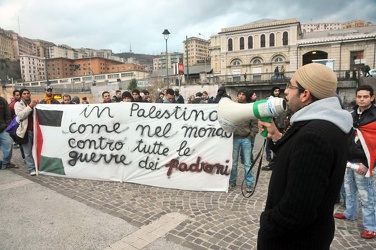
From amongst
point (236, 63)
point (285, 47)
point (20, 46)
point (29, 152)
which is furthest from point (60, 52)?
point (29, 152)

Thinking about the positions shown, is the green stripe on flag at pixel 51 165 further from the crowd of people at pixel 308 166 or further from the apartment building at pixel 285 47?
the apartment building at pixel 285 47

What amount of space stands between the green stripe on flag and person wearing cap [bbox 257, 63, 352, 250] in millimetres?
5309

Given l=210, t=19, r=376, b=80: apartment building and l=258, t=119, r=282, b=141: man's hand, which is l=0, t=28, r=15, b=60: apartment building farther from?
l=258, t=119, r=282, b=141: man's hand

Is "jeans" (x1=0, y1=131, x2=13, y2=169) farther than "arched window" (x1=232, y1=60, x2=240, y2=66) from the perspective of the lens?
No

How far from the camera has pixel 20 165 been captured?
6.86m

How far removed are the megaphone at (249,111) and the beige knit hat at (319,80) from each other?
0.27 metres

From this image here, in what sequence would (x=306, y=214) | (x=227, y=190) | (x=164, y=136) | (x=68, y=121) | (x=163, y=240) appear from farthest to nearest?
1. (x=68, y=121)
2. (x=164, y=136)
3. (x=227, y=190)
4. (x=163, y=240)
5. (x=306, y=214)

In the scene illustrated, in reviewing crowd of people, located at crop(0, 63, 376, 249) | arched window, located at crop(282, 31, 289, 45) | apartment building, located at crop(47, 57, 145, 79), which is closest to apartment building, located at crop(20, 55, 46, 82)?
apartment building, located at crop(47, 57, 145, 79)

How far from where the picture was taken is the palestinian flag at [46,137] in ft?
19.3

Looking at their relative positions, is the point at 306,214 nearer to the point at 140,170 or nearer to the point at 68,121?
the point at 140,170

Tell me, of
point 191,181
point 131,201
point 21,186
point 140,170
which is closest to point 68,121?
point 21,186

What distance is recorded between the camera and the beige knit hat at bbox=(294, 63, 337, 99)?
4.80 feet

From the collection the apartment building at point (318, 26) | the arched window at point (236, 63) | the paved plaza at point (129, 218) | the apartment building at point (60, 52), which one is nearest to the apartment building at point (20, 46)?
the apartment building at point (60, 52)

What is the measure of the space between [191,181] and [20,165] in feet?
15.8
